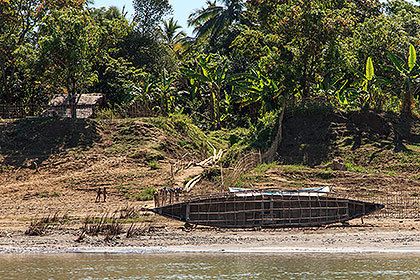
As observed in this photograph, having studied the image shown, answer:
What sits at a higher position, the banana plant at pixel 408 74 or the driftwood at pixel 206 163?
the banana plant at pixel 408 74

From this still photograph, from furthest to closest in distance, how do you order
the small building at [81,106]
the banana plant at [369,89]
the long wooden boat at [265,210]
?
the small building at [81,106] → the banana plant at [369,89] → the long wooden boat at [265,210]

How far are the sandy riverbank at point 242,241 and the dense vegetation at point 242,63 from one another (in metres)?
13.8

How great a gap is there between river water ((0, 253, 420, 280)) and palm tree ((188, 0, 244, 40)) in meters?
37.6

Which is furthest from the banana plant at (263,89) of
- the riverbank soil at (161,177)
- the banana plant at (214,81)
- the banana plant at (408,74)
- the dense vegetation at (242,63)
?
the banana plant at (408,74)

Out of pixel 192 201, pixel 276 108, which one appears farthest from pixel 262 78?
pixel 192 201

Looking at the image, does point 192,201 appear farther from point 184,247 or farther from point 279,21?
point 279,21

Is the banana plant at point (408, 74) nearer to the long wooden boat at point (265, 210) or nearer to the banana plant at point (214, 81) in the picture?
the banana plant at point (214, 81)

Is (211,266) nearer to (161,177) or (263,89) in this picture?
(161,177)

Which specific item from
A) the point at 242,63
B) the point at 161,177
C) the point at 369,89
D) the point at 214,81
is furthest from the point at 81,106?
the point at 369,89

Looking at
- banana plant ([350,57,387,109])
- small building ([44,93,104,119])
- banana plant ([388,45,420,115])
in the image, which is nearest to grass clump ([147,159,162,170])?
banana plant ([350,57,387,109])

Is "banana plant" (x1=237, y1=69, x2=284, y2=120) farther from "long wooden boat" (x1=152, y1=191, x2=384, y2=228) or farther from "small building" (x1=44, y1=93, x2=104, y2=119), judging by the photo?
"long wooden boat" (x1=152, y1=191, x2=384, y2=228)

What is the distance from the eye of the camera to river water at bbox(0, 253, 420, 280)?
47.8 ft

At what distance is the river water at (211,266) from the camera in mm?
14570

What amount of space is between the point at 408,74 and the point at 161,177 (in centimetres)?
1385
